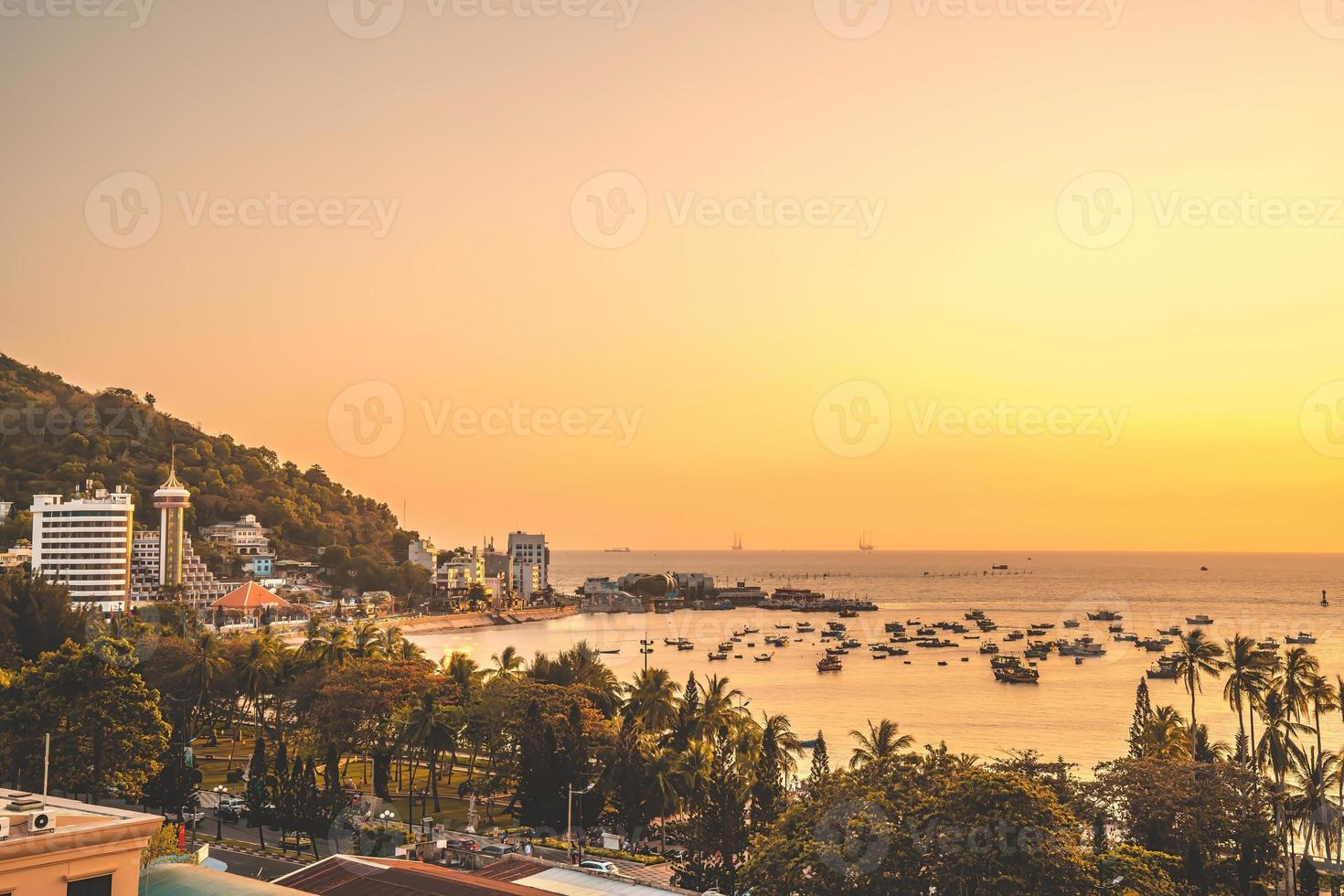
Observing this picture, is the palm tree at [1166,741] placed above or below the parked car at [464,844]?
above

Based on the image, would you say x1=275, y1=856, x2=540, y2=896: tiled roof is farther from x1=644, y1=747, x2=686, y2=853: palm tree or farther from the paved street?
x1=644, y1=747, x2=686, y2=853: palm tree

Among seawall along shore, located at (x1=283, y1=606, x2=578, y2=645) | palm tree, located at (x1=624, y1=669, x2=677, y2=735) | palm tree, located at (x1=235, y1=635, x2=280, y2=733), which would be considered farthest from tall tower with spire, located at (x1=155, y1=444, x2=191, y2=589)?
palm tree, located at (x1=624, y1=669, x2=677, y2=735)

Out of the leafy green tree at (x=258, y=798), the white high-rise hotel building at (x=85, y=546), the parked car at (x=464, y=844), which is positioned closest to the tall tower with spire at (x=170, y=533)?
the white high-rise hotel building at (x=85, y=546)

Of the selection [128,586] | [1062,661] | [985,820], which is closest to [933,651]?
[1062,661]

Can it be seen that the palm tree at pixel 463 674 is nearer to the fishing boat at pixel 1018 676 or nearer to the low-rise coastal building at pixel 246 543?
the fishing boat at pixel 1018 676

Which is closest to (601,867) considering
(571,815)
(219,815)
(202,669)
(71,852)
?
(571,815)

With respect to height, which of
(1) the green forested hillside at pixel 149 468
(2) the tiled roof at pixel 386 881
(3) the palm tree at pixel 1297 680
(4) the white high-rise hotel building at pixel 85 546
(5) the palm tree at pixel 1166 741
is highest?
(1) the green forested hillside at pixel 149 468
